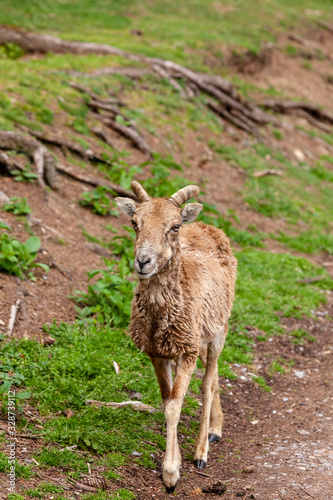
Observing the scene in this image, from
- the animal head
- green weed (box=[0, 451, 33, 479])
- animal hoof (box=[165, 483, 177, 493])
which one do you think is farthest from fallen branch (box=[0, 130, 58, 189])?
animal hoof (box=[165, 483, 177, 493])

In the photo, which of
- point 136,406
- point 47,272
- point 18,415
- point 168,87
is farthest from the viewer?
point 168,87

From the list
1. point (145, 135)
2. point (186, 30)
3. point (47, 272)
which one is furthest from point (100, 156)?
point (186, 30)

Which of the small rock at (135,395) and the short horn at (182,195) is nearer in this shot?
the short horn at (182,195)

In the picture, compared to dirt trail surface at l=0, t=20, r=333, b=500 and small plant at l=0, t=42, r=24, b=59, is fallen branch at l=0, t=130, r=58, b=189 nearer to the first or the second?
dirt trail surface at l=0, t=20, r=333, b=500

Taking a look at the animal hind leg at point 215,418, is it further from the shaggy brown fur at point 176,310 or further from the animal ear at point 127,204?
the animal ear at point 127,204

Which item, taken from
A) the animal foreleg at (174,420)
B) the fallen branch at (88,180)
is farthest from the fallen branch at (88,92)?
the animal foreleg at (174,420)

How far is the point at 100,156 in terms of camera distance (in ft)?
42.0

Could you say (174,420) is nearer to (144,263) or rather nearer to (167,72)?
(144,263)

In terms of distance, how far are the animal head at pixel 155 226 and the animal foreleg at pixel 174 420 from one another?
40.9 inches

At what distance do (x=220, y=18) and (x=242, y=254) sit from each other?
59.2 feet

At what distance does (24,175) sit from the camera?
10133 millimetres

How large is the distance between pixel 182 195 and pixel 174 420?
87.6 inches

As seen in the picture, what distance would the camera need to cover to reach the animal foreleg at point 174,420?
533cm

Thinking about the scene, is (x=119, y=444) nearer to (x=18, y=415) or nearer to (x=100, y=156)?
(x=18, y=415)
